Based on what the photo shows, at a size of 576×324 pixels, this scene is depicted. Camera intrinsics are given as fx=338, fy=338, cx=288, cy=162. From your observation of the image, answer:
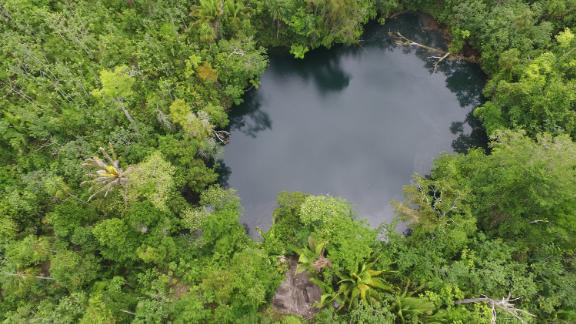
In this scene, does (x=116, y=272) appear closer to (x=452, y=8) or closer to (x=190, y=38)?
(x=190, y=38)

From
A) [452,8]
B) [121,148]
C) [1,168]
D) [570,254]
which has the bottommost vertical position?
[570,254]

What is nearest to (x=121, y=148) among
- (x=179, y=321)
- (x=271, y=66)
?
(x=179, y=321)

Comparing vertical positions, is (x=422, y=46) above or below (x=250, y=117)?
above

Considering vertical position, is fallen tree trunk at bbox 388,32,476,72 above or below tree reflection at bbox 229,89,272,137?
above

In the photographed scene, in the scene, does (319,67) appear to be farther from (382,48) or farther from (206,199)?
(206,199)

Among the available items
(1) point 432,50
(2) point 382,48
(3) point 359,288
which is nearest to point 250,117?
(2) point 382,48

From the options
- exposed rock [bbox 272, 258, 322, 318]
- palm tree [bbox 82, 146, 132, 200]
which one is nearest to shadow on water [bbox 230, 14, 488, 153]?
palm tree [bbox 82, 146, 132, 200]

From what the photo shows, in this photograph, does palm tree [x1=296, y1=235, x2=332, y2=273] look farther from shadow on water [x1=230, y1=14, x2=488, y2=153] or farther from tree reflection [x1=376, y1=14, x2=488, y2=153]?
tree reflection [x1=376, y1=14, x2=488, y2=153]
